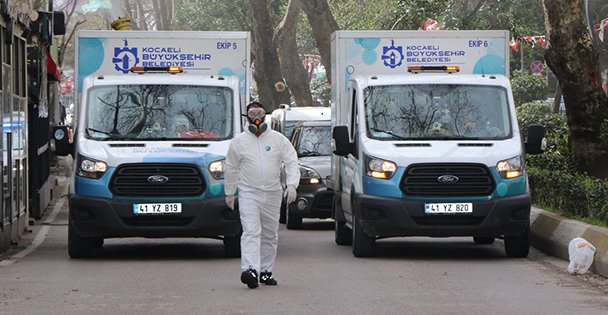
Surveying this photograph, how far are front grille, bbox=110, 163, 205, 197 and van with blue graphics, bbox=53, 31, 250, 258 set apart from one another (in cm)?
1

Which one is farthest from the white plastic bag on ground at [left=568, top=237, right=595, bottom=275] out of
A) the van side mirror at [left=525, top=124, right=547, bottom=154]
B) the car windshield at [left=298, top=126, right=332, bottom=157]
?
the car windshield at [left=298, top=126, right=332, bottom=157]

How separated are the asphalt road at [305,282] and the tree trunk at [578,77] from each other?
205cm

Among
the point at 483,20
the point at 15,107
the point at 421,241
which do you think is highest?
the point at 483,20

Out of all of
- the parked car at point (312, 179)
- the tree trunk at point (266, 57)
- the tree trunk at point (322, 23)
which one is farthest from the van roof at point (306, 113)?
the tree trunk at point (266, 57)

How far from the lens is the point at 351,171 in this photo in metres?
17.6

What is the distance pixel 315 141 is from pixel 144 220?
289 inches

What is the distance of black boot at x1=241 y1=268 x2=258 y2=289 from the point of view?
520 inches

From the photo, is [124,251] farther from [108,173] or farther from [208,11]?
[208,11]

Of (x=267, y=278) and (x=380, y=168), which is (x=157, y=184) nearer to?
(x=380, y=168)

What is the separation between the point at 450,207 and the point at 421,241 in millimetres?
3719

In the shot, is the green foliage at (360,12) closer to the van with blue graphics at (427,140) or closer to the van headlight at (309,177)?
the van headlight at (309,177)

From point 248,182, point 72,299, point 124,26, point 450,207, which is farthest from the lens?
point 124,26

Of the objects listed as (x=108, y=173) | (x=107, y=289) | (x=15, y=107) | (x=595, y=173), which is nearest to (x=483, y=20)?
(x=595, y=173)

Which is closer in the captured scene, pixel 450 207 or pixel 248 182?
pixel 248 182
